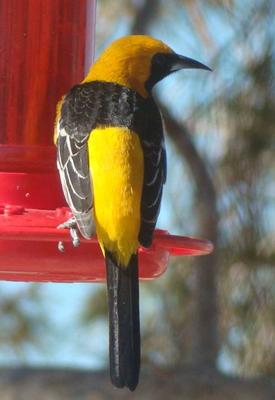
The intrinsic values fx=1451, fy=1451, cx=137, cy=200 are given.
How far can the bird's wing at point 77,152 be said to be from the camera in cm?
395

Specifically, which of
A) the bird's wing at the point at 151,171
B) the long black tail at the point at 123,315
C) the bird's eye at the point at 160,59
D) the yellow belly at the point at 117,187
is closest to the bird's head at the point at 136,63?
the bird's eye at the point at 160,59

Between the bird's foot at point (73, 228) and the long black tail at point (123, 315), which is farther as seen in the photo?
the long black tail at point (123, 315)

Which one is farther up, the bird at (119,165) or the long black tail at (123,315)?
the bird at (119,165)

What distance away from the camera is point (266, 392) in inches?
274

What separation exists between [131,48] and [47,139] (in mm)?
401

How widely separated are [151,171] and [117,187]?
150 mm

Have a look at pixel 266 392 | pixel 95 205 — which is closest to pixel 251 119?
pixel 266 392

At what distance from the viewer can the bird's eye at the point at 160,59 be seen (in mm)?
4520

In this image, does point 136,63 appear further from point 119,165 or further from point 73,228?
point 73,228

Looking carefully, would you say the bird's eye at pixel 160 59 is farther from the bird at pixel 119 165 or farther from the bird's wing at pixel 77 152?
the bird's wing at pixel 77 152

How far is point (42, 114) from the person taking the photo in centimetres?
443

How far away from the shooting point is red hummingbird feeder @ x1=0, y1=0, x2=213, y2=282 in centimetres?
402

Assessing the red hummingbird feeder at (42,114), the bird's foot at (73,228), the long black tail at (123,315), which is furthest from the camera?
the red hummingbird feeder at (42,114)

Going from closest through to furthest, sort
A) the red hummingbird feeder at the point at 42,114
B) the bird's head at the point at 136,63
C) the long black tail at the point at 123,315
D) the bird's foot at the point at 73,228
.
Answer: the bird's foot at the point at 73,228 → the long black tail at the point at 123,315 → the red hummingbird feeder at the point at 42,114 → the bird's head at the point at 136,63
